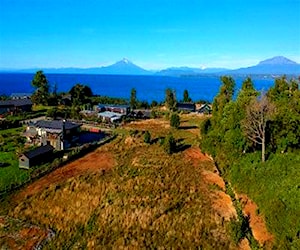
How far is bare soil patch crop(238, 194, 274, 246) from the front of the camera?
2058cm

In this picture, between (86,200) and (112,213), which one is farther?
(86,200)

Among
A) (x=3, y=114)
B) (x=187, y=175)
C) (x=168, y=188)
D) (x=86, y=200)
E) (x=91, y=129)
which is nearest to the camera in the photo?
(x=86, y=200)

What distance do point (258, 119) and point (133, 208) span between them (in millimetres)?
14448

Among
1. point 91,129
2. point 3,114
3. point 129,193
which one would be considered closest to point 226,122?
point 129,193

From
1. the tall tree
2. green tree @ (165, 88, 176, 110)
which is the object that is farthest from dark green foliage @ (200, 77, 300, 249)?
green tree @ (165, 88, 176, 110)

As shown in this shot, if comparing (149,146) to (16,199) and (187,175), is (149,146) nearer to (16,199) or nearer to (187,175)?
(187,175)

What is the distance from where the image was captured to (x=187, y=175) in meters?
31.0

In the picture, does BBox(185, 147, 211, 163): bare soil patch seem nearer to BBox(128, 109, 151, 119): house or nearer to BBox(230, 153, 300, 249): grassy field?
BBox(230, 153, 300, 249): grassy field

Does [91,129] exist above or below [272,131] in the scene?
below

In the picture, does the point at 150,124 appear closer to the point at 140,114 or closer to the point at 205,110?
the point at 140,114

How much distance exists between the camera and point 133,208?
24750 millimetres

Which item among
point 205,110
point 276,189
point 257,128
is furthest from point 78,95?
point 276,189

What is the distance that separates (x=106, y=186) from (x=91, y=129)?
23.4 m

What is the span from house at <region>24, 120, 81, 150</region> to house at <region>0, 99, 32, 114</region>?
19270 mm
